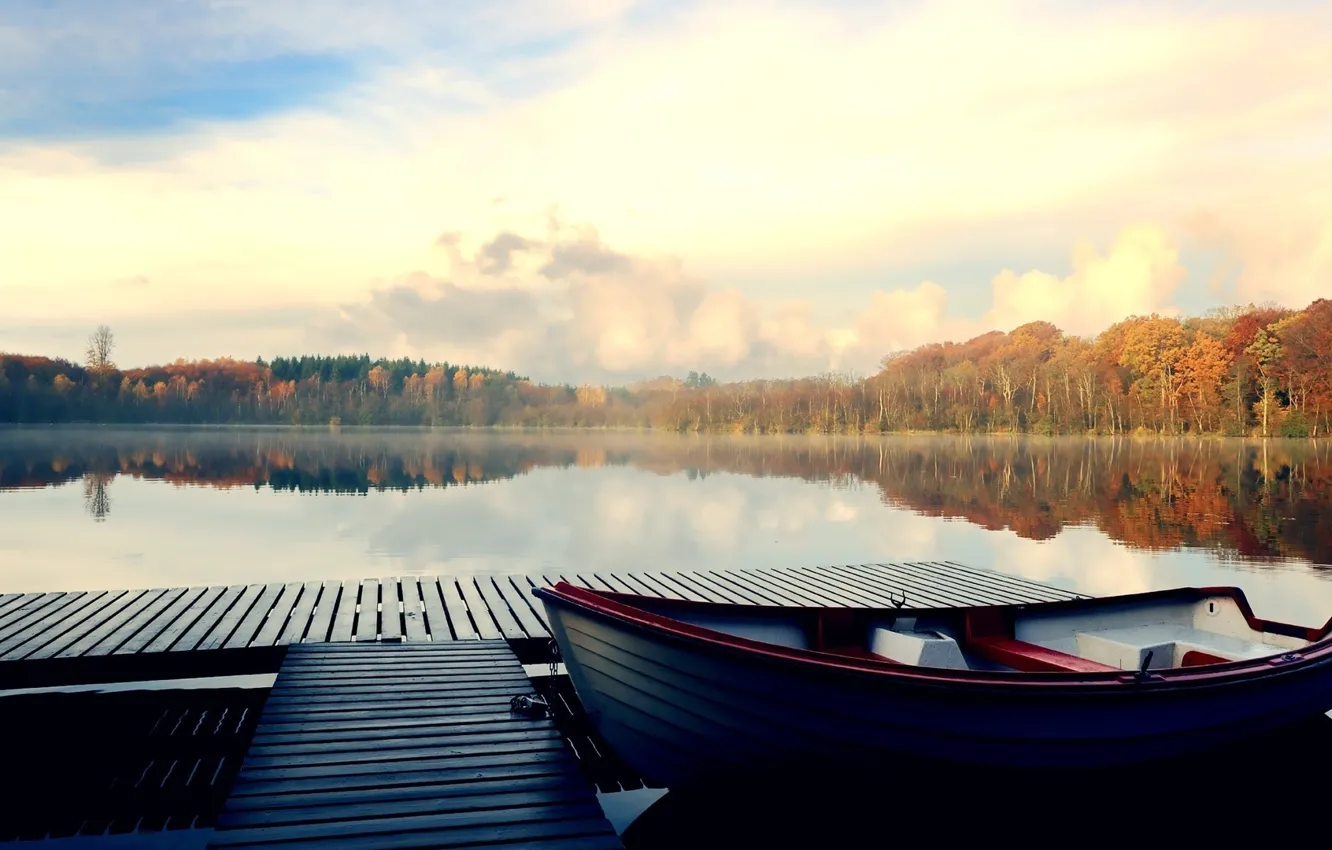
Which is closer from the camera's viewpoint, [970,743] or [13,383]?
[970,743]

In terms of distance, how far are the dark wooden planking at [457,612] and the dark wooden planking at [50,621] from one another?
3.00 meters

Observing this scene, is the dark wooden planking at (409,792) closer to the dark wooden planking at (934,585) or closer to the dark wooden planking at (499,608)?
the dark wooden planking at (499,608)

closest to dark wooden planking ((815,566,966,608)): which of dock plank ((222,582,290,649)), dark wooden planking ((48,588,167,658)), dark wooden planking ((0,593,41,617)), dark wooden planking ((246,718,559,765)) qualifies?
dark wooden planking ((246,718,559,765))

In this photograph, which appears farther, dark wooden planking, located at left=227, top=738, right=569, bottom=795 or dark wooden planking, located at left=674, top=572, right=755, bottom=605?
dark wooden planking, located at left=674, top=572, right=755, bottom=605

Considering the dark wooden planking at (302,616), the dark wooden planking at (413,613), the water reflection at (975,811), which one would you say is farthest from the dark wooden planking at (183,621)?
the water reflection at (975,811)

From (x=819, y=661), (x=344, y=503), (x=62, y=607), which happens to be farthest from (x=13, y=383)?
(x=819, y=661)

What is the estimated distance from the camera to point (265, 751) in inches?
194

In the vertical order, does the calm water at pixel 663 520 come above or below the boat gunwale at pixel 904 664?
below

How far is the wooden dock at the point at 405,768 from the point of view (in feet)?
13.6

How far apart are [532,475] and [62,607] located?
2817 centimetres

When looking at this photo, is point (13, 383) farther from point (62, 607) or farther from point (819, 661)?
point (819, 661)

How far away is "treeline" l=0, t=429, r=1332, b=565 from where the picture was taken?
69.3 feet

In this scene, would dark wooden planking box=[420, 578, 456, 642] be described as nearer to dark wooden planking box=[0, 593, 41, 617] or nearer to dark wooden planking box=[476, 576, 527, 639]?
dark wooden planking box=[476, 576, 527, 639]

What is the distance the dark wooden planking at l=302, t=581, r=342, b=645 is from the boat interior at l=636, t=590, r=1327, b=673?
312cm
